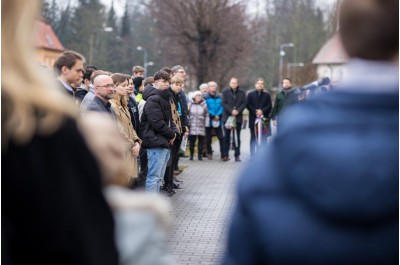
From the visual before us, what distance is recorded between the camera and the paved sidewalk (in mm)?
7906

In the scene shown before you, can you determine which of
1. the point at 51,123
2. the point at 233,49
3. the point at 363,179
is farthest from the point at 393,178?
the point at 233,49

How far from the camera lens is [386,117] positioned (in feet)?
6.73

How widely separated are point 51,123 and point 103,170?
0.82 ft

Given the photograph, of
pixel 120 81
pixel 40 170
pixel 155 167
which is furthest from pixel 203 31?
pixel 40 170

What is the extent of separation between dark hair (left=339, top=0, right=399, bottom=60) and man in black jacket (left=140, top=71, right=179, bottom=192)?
870 cm

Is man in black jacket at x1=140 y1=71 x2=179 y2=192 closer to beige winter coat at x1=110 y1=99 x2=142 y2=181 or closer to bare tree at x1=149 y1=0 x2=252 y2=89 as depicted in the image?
beige winter coat at x1=110 y1=99 x2=142 y2=181

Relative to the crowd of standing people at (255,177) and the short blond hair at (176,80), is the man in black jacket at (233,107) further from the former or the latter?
the crowd of standing people at (255,177)

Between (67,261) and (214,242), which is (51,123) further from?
(214,242)

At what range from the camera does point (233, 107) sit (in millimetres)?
19016

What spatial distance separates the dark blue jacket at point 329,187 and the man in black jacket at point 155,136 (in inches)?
342

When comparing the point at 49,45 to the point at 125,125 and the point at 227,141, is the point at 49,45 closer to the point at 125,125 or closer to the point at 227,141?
the point at 227,141

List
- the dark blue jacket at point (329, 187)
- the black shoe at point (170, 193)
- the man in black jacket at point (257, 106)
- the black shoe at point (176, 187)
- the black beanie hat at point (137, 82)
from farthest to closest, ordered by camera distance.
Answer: the man in black jacket at point (257, 106) < the black beanie hat at point (137, 82) < the black shoe at point (176, 187) < the black shoe at point (170, 193) < the dark blue jacket at point (329, 187)

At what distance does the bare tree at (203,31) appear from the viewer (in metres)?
42.6

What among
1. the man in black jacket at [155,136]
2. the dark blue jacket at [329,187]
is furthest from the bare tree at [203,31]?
the dark blue jacket at [329,187]
